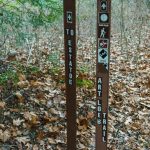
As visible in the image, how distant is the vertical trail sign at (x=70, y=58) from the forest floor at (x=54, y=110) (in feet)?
2.86

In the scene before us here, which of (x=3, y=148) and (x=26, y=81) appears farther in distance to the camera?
(x=26, y=81)

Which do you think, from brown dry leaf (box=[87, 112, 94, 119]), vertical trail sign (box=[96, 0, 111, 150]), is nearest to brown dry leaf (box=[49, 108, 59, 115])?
brown dry leaf (box=[87, 112, 94, 119])

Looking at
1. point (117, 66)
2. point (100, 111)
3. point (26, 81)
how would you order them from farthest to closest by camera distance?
point (117, 66) → point (26, 81) → point (100, 111)

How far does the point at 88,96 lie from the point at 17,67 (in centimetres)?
126

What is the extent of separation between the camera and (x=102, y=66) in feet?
9.21

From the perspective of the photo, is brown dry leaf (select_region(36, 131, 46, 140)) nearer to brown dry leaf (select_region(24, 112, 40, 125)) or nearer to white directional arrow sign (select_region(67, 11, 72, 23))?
brown dry leaf (select_region(24, 112, 40, 125))

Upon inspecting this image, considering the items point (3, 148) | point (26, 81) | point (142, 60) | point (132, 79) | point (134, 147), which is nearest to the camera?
point (3, 148)

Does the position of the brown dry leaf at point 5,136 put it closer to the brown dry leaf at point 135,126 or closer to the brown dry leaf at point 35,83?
the brown dry leaf at point 35,83

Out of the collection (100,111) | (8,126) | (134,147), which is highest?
(100,111)

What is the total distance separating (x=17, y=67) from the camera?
5.27 metres

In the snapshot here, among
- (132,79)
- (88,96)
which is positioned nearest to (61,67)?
(88,96)

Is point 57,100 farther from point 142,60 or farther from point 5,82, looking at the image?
point 142,60

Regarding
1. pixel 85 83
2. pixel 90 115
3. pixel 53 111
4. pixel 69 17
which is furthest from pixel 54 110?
pixel 69 17

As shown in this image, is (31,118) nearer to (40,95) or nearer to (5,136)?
(5,136)
